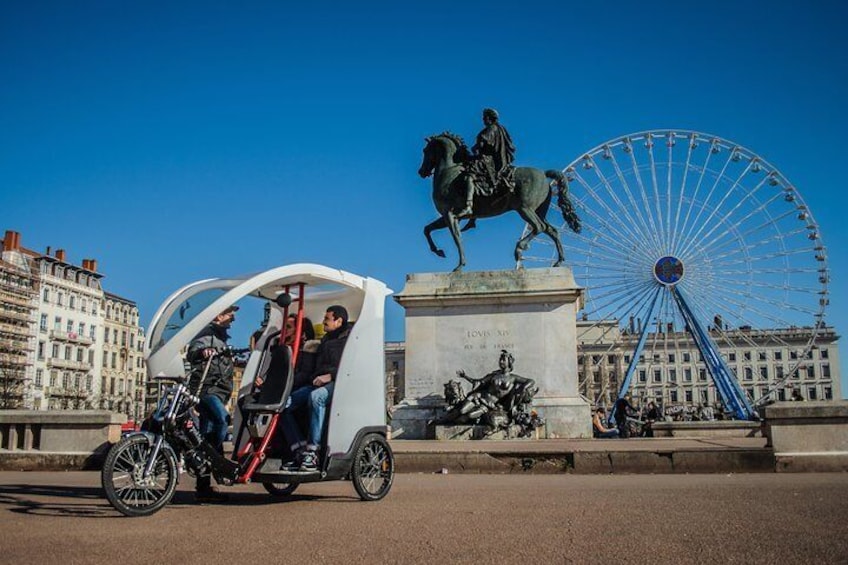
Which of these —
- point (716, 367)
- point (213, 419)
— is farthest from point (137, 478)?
point (716, 367)

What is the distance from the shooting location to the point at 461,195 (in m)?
17.1

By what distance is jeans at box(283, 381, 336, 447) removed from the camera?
695cm

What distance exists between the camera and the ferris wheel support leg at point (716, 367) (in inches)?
1722

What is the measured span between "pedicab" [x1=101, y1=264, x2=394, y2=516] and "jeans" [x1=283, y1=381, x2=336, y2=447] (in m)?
0.07

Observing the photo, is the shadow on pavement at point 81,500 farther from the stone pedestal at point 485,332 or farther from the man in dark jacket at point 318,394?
the stone pedestal at point 485,332

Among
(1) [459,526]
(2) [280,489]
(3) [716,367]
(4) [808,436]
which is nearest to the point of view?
(1) [459,526]

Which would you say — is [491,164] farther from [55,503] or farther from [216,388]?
[55,503]

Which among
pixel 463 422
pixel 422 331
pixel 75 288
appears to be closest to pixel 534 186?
pixel 422 331

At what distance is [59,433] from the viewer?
34.8ft

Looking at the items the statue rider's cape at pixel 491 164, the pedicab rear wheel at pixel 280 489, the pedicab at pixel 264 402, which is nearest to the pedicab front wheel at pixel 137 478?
the pedicab at pixel 264 402

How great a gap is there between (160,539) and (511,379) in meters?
9.56

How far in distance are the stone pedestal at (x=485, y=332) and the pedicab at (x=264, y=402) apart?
7651 mm

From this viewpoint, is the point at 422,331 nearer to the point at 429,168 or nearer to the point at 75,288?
the point at 429,168

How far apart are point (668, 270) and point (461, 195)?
28544 millimetres
